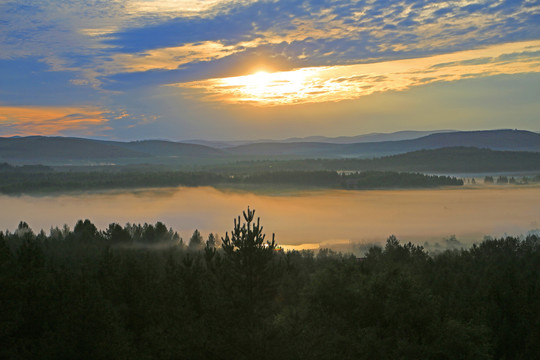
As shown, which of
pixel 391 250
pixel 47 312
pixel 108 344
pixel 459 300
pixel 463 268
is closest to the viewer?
pixel 108 344

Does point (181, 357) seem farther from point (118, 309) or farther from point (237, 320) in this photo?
point (118, 309)

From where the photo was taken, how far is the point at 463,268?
83062mm

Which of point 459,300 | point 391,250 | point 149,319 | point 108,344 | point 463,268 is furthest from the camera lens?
point 391,250

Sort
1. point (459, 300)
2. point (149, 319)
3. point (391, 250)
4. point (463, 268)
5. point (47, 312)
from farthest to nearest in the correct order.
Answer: point (391, 250), point (463, 268), point (459, 300), point (149, 319), point (47, 312)

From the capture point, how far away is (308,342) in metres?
29.4

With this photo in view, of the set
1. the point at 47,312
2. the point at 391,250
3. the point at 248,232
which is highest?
the point at 248,232

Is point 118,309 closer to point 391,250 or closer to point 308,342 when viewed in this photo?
point 308,342

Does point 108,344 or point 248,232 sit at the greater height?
point 248,232

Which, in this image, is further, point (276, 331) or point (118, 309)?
point (118, 309)

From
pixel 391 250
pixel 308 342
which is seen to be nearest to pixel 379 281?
pixel 308 342

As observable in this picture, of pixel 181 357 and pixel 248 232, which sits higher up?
pixel 248 232

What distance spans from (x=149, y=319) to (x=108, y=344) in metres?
11.6

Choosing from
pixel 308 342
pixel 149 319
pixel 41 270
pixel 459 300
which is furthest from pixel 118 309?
pixel 459 300

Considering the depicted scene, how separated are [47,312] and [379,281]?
24.5 m
